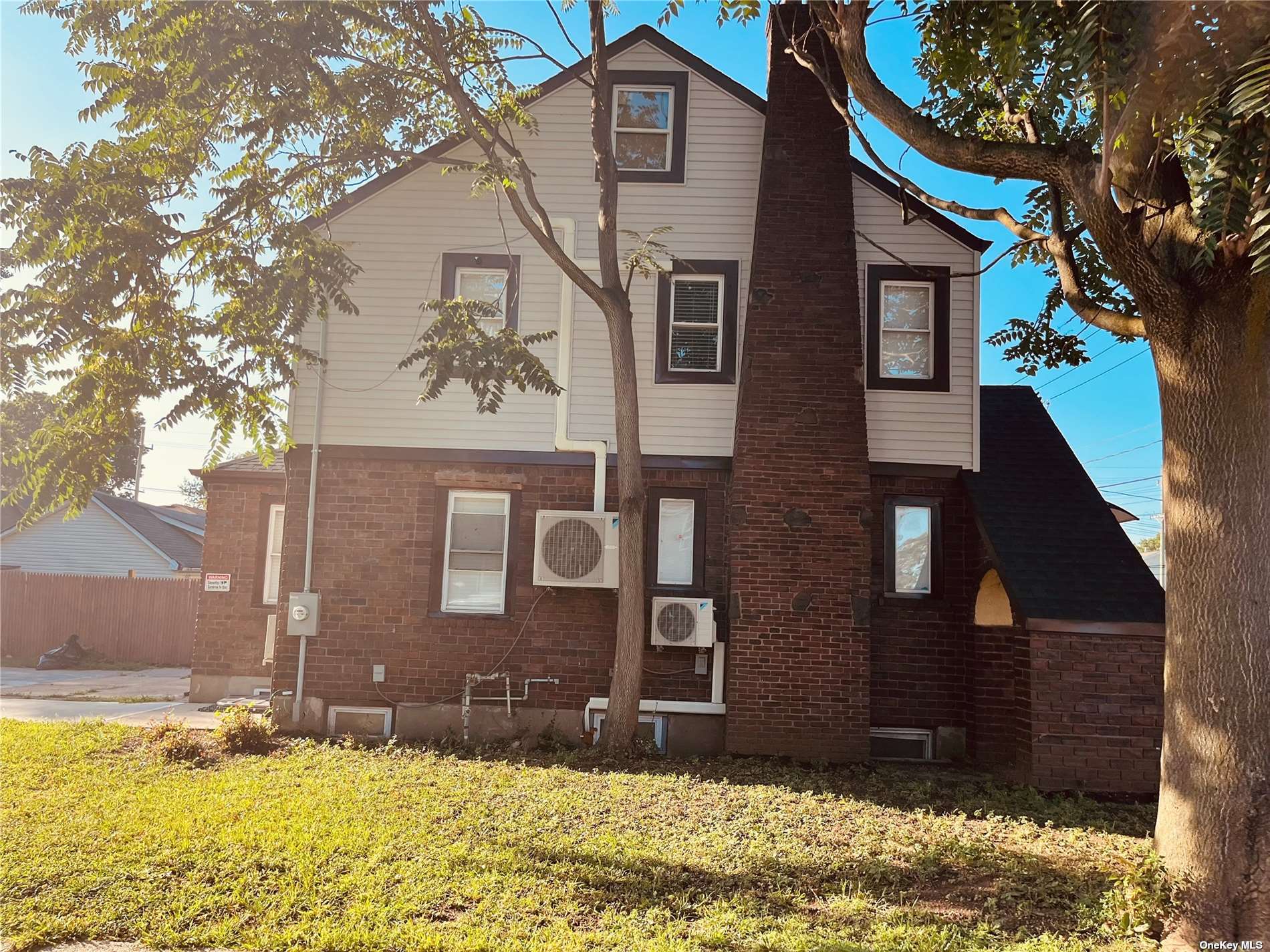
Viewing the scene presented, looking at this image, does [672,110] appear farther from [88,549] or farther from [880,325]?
[88,549]

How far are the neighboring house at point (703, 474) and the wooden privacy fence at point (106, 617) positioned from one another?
36.0 feet

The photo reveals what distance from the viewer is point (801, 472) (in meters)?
9.48

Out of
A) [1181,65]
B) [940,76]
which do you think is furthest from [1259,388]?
[940,76]

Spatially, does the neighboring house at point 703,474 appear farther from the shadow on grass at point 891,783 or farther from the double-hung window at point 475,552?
the shadow on grass at point 891,783

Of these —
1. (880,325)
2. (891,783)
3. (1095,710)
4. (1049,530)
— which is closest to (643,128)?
(880,325)

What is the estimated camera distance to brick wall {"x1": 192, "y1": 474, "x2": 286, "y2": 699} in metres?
12.6

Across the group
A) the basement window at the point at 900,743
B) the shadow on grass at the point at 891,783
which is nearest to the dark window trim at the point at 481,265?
the shadow on grass at the point at 891,783

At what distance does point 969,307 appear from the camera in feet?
34.0

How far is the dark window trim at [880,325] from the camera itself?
1027 cm

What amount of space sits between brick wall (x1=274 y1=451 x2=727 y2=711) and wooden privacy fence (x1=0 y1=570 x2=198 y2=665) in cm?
1143

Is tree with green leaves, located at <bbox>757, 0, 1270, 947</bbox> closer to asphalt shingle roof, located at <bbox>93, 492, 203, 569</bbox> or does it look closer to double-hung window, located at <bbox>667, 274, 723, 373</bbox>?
double-hung window, located at <bbox>667, 274, 723, 373</bbox>

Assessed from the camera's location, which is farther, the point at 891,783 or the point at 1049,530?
the point at 1049,530

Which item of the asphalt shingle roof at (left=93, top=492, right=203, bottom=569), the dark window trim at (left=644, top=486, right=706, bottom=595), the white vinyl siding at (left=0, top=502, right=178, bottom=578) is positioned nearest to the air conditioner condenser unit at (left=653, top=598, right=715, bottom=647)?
the dark window trim at (left=644, top=486, right=706, bottom=595)

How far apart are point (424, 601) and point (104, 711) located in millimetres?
5273
